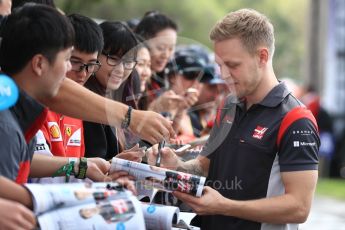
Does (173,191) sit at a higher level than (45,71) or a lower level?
lower

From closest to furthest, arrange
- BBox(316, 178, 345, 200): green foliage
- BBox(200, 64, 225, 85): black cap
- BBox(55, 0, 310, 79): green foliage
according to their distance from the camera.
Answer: BBox(200, 64, 225, 85): black cap
BBox(316, 178, 345, 200): green foliage
BBox(55, 0, 310, 79): green foliage

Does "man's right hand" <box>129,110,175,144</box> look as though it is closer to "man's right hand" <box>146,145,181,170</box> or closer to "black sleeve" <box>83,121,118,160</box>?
"man's right hand" <box>146,145,181,170</box>

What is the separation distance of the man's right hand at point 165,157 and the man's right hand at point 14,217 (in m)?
1.06

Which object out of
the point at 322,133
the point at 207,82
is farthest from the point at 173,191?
the point at 322,133

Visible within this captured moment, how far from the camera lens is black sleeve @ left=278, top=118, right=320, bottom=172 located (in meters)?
3.11

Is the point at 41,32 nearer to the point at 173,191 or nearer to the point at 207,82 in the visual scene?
the point at 173,191

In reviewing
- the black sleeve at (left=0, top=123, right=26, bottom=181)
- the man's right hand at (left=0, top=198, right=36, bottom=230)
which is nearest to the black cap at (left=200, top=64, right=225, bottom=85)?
the black sleeve at (left=0, top=123, right=26, bottom=181)

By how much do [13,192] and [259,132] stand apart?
48.3 inches

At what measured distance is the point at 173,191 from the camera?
9.68 feet

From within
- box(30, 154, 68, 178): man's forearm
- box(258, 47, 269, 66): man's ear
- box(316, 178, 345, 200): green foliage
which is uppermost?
box(258, 47, 269, 66): man's ear

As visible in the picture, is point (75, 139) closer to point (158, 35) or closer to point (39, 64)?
point (39, 64)

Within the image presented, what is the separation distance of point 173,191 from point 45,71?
0.73 meters

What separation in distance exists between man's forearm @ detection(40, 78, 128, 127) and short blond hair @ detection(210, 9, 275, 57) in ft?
2.17

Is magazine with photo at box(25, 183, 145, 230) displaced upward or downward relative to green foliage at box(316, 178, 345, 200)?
upward
